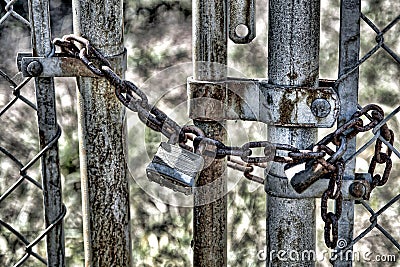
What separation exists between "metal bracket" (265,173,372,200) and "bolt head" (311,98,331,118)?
0.12m

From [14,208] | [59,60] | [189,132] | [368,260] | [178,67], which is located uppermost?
[178,67]

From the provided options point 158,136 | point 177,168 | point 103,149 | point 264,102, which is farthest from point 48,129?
point 158,136

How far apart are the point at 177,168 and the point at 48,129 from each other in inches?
10.8

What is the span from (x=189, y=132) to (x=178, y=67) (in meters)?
1.17

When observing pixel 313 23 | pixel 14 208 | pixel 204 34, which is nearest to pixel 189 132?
pixel 204 34

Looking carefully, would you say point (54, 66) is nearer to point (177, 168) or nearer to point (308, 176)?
point (177, 168)

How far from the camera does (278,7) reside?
3.90ft

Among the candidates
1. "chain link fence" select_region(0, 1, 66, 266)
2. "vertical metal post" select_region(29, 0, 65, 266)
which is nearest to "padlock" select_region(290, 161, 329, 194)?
"vertical metal post" select_region(29, 0, 65, 266)

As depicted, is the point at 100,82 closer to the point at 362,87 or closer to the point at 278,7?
the point at 278,7

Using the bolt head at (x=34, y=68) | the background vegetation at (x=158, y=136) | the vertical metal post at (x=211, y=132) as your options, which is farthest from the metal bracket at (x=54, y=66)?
the background vegetation at (x=158, y=136)

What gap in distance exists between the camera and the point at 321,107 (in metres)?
1.19

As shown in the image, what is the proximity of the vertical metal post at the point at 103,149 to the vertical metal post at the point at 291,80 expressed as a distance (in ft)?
0.86

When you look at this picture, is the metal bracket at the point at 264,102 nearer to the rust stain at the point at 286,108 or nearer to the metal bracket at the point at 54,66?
the rust stain at the point at 286,108

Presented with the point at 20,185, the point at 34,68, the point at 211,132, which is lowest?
the point at 20,185
